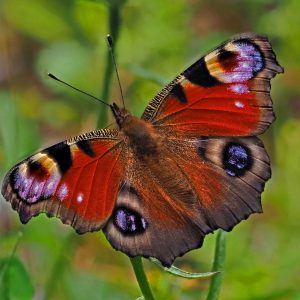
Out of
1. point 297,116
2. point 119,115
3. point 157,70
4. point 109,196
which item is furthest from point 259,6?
point 109,196

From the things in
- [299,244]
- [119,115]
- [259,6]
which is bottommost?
[299,244]

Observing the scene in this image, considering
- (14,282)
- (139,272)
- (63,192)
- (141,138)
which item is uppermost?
(141,138)

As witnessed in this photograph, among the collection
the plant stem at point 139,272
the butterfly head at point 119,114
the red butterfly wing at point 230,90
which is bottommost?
the plant stem at point 139,272

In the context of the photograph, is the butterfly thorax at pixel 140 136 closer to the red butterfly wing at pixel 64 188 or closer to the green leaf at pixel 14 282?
the red butterfly wing at pixel 64 188

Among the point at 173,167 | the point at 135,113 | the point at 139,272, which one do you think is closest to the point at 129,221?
the point at 139,272

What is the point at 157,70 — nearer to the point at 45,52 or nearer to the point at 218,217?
the point at 45,52

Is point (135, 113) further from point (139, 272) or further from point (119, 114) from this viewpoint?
point (139, 272)

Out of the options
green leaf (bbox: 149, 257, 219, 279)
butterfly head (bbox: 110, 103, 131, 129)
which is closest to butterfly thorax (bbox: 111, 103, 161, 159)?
butterfly head (bbox: 110, 103, 131, 129)

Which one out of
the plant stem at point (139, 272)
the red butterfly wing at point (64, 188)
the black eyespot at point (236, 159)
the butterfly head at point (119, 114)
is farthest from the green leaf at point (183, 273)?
the butterfly head at point (119, 114)
